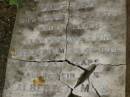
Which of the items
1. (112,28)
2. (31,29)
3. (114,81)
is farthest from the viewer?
(31,29)

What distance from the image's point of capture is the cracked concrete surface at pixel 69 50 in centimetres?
381

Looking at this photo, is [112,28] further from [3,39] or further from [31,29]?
[3,39]

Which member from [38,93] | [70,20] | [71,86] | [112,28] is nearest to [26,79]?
[38,93]

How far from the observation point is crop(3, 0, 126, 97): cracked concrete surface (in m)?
3.81

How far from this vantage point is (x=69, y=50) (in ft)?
13.3

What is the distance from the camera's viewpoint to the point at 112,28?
398cm

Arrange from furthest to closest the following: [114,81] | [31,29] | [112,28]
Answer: [31,29] → [112,28] → [114,81]

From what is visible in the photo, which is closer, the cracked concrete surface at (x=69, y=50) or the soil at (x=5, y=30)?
the cracked concrete surface at (x=69, y=50)

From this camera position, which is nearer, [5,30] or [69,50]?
[69,50]

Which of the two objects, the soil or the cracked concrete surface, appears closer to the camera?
the cracked concrete surface

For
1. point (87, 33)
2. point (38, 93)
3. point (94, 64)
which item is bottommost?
point (38, 93)

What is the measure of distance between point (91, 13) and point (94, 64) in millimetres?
608

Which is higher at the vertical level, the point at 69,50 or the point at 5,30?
the point at 5,30

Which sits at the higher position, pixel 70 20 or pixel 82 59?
pixel 70 20
